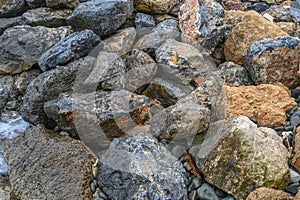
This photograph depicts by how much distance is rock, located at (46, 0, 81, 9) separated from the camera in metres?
5.10

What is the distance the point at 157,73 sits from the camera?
4.26 metres

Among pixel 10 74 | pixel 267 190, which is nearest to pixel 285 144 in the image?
pixel 267 190

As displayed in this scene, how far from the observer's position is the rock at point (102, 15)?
180 inches

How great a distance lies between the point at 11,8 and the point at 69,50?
5.49ft

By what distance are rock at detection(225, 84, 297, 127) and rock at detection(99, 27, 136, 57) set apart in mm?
1426

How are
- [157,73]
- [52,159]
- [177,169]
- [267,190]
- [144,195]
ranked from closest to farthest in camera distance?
[267,190], [144,195], [177,169], [52,159], [157,73]

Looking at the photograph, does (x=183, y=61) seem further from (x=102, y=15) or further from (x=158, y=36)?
(x=102, y=15)

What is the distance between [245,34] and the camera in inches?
173

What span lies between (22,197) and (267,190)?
6.89 ft

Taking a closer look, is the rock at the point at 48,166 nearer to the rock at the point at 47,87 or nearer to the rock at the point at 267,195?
the rock at the point at 47,87

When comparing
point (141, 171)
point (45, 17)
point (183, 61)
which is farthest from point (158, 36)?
point (141, 171)

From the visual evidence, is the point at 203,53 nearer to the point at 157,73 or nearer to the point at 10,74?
the point at 157,73

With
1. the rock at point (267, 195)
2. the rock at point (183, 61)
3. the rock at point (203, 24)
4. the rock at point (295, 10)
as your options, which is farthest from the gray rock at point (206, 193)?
the rock at point (295, 10)

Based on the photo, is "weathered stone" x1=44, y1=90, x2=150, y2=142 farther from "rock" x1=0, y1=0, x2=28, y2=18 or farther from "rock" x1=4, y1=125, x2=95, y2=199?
"rock" x1=0, y1=0, x2=28, y2=18
